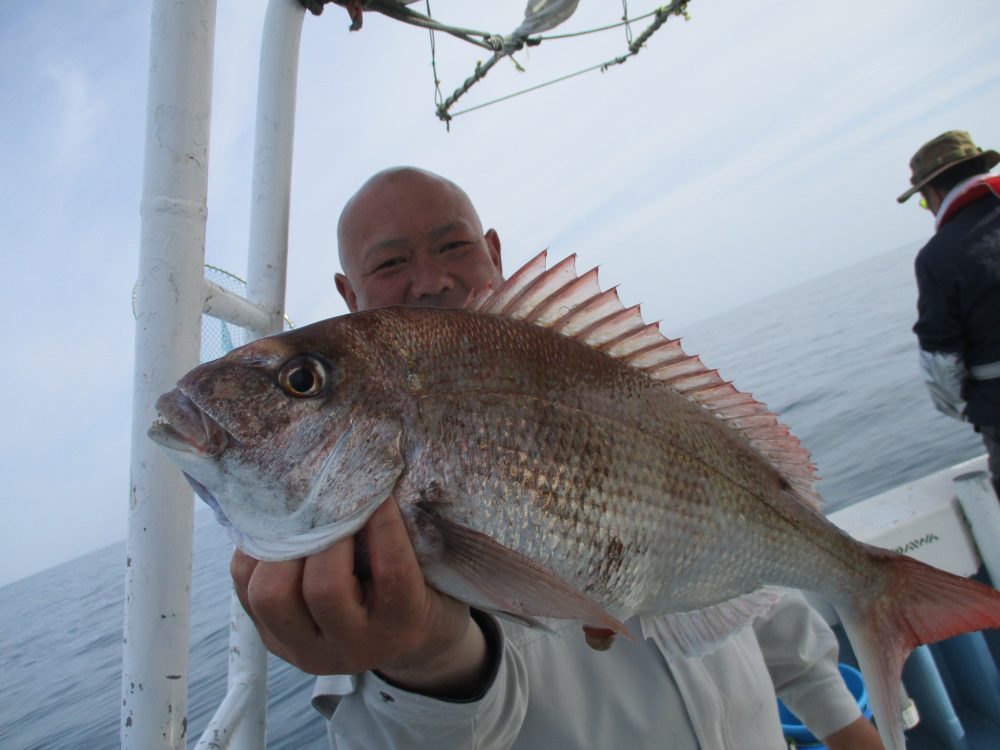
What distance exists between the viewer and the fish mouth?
0.97 meters

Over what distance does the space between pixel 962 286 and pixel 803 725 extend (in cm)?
272

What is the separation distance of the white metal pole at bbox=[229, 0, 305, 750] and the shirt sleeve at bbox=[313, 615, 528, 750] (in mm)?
1337

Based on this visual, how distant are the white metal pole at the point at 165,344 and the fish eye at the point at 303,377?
1.38 feet

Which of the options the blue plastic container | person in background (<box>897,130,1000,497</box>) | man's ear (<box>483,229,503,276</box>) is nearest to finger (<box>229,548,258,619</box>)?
man's ear (<box>483,229,503,276</box>)

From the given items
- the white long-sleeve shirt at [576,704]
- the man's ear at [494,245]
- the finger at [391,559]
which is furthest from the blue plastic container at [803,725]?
the man's ear at [494,245]

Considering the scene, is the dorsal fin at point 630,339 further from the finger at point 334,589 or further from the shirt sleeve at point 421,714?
the shirt sleeve at point 421,714

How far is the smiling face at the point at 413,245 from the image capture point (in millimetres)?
2156

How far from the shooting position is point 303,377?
3.55ft

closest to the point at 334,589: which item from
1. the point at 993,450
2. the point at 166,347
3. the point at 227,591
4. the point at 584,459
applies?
the point at 584,459

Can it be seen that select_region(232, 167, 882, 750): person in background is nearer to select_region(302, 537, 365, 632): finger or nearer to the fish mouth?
select_region(302, 537, 365, 632): finger

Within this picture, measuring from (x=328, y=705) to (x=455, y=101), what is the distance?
4859 millimetres

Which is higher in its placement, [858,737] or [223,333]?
[223,333]

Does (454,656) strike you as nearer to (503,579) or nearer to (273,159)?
(503,579)

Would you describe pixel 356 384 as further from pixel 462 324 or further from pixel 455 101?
pixel 455 101
